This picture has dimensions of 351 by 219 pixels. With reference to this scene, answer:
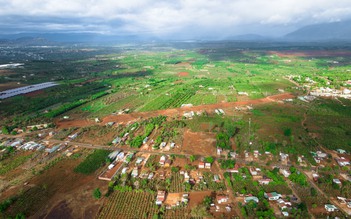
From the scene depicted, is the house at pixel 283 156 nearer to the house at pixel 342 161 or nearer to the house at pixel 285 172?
the house at pixel 285 172

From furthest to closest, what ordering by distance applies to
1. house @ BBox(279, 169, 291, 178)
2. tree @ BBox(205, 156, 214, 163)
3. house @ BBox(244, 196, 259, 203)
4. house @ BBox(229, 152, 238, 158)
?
house @ BBox(229, 152, 238, 158) < tree @ BBox(205, 156, 214, 163) < house @ BBox(279, 169, 291, 178) < house @ BBox(244, 196, 259, 203)

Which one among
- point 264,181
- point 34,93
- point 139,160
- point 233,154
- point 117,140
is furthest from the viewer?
point 34,93

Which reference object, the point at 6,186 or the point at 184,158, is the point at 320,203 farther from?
→ the point at 6,186

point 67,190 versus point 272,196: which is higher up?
point 272,196

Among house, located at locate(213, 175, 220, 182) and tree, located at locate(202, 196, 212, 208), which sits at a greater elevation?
house, located at locate(213, 175, 220, 182)

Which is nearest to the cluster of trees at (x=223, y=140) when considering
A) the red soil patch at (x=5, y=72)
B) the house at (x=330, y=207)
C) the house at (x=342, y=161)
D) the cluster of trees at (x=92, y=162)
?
the house at (x=330, y=207)

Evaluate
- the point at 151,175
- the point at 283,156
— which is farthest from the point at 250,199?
the point at 151,175

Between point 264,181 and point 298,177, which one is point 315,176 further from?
point 264,181

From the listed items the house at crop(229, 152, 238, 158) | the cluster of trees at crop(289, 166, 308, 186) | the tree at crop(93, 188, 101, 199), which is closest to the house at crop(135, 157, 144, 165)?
the tree at crop(93, 188, 101, 199)

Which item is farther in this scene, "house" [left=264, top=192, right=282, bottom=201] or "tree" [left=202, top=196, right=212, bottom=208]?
"house" [left=264, top=192, right=282, bottom=201]

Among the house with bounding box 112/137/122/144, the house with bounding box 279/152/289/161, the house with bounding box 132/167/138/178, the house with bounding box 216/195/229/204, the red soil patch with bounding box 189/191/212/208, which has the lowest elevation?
the red soil patch with bounding box 189/191/212/208

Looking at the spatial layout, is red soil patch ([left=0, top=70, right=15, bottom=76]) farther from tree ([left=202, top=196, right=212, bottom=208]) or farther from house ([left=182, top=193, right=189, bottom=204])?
tree ([left=202, top=196, right=212, bottom=208])
